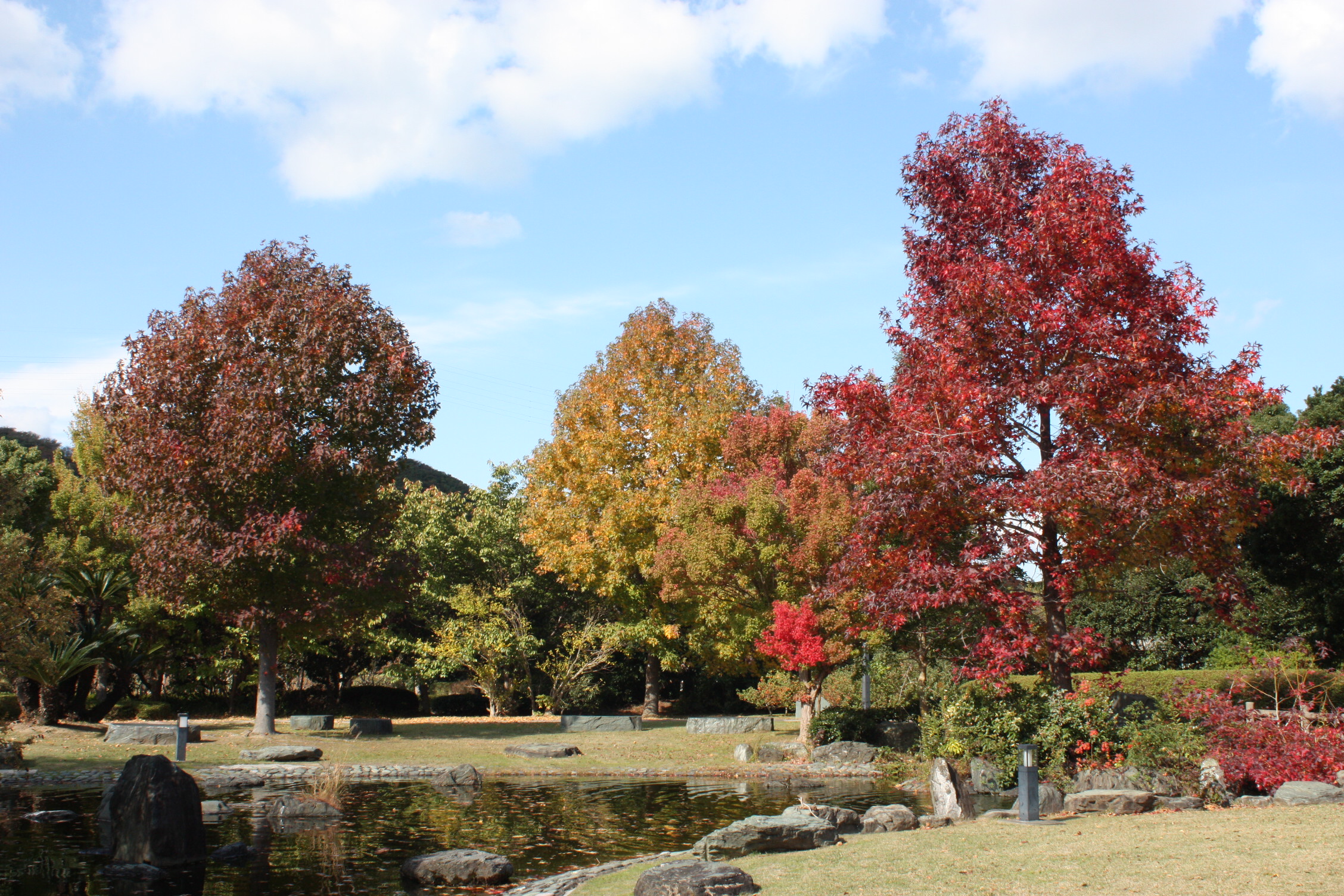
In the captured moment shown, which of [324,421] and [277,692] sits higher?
[324,421]

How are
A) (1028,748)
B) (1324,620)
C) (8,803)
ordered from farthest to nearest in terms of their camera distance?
(1324,620)
(8,803)
(1028,748)

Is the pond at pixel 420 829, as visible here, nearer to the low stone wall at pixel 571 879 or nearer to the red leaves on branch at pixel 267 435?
the low stone wall at pixel 571 879

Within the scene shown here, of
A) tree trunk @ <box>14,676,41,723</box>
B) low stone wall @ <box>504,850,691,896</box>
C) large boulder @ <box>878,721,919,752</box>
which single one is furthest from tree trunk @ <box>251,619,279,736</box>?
low stone wall @ <box>504,850,691,896</box>

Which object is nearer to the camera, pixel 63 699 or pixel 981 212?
pixel 981 212

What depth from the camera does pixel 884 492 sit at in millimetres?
14703

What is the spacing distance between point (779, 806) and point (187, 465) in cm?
1530

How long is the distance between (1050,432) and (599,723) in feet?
50.0

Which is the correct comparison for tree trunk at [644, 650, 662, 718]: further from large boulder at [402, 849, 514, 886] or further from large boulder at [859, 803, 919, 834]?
large boulder at [402, 849, 514, 886]

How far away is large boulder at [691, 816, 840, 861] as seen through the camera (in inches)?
408

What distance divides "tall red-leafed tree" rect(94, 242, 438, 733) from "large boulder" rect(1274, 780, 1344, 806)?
60.2ft

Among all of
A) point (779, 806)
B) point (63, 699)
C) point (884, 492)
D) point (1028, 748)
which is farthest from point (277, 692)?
point (1028, 748)

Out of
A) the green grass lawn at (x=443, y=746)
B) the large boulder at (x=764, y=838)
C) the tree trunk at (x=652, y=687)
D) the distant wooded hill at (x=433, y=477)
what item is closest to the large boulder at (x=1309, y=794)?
the large boulder at (x=764, y=838)

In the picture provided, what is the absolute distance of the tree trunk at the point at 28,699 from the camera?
24328 mm

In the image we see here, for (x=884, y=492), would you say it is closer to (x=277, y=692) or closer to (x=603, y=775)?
(x=603, y=775)
